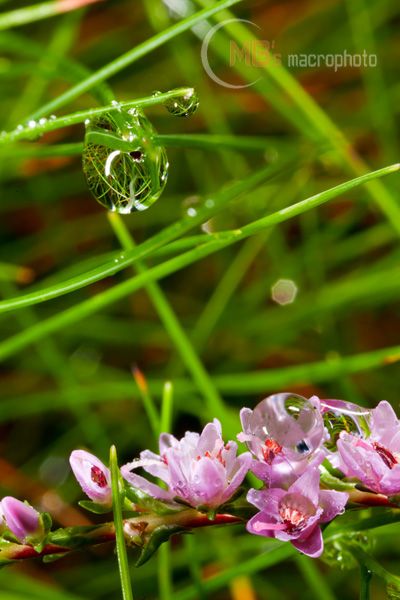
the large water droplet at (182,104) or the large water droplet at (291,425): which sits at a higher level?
the large water droplet at (182,104)

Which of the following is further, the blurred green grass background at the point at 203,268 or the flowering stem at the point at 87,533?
the blurred green grass background at the point at 203,268

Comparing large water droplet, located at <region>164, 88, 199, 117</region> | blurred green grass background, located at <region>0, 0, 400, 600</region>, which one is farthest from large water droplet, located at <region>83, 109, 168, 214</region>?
blurred green grass background, located at <region>0, 0, 400, 600</region>

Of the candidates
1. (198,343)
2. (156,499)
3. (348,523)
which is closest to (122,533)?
(156,499)

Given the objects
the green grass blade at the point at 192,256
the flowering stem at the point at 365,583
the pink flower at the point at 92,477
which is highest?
the green grass blade at the point at 192,256

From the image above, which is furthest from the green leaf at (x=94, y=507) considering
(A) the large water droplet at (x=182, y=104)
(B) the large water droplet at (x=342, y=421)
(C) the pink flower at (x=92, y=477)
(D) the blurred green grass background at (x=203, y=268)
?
(D) the blurred green grass background at (x=203, y=268)

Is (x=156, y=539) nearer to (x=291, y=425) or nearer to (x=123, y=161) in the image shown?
(x=291, y=425)

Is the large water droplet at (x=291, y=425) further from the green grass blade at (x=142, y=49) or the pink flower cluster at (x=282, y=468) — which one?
the green grass blade at (x=142, y=49)
